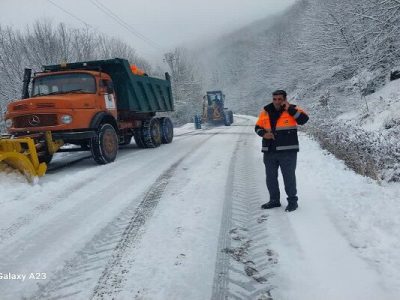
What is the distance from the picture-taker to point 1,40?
129ft

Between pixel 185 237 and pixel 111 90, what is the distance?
7.12 metres

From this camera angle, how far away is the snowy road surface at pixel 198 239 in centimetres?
325

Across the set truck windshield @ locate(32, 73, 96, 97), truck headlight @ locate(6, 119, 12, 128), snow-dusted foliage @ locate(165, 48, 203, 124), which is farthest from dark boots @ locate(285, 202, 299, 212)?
snow-dusted foliage @ locate(165, 48, 203, 124)

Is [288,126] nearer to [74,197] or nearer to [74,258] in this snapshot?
[74,258]

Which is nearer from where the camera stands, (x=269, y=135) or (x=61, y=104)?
(x=269, y=135)

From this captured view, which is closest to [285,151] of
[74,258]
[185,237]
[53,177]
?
[185,237]

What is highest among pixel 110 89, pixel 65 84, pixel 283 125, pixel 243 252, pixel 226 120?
pixel 65 84

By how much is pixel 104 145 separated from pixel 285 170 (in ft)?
18.7

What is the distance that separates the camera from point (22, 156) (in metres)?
7.26

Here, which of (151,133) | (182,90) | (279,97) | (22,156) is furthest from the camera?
(182,90)

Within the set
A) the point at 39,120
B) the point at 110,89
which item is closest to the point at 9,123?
the point at 39,120

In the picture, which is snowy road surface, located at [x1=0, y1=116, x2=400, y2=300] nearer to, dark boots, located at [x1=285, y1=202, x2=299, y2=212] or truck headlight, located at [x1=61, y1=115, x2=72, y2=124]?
dark boots, located at [x1=285, y1=202, x2=299, y2=212]

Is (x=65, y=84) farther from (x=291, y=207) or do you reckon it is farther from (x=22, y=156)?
(x=291, y=207)

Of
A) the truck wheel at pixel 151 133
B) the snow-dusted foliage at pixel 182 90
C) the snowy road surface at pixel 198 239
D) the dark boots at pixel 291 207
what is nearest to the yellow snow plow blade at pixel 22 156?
the snowy road surface at pixel 198 239
